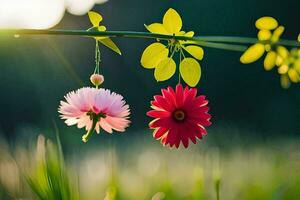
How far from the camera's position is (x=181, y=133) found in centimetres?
79

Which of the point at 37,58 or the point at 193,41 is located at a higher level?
the point at 37,58

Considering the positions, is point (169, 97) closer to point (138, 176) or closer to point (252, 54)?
point (252, 54)

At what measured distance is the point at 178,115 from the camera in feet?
2.60

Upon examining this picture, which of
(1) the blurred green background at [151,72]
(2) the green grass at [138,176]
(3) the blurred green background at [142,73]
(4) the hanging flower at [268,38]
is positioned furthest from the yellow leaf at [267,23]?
(1) the blurred green background at [151,72]

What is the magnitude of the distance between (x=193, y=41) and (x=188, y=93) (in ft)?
0.32

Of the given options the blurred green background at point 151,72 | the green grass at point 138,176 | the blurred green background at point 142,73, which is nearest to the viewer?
the green grass at point 138,176

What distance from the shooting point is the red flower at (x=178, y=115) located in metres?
0.78

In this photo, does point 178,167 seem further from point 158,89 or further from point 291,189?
point 158,89

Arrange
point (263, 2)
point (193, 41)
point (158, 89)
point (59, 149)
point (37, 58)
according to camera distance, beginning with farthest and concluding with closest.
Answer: point (263, 2) → point (158, 89) → point (37, 58) → point (59, 149) → point (193, 41)

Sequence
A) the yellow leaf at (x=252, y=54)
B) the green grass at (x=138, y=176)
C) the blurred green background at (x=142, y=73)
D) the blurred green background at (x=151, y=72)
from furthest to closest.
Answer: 1. the blurred green background at (x=151, y=72)
2. the blurred green background at (x=142, y=73)
3. the green grass at (x=138, y=176)
4. the yellow leaf at (x=252, y=54)

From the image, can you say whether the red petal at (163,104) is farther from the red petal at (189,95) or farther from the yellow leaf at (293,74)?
the yellow leaf at (293,74)

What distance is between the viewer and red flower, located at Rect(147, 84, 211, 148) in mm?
783

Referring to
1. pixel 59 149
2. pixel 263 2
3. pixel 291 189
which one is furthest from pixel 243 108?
pixel 59 149

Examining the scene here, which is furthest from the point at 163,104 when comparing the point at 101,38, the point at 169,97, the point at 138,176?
the point at 138,176
